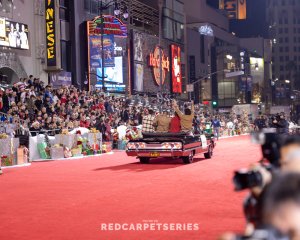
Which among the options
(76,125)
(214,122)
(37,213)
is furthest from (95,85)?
(37,213)

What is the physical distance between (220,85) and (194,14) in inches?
776

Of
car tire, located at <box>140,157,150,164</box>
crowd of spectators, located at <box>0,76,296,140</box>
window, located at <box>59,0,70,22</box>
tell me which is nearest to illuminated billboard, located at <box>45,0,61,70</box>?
crowd of spectators, located at <box>0,76,296,140</box>

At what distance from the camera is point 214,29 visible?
367 feet

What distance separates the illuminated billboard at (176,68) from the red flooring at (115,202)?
54157 mm

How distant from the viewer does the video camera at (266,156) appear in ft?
9.62

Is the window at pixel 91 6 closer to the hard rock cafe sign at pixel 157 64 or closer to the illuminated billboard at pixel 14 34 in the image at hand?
the illuminated billboard at pixel 14 34

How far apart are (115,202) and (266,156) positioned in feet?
27.0

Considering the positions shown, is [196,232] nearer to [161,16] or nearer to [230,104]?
[161,16]

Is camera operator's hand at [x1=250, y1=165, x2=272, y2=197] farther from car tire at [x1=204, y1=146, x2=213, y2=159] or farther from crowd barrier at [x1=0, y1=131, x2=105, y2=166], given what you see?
car tire at [x1=204, y1=146, x2=213, y2=159]

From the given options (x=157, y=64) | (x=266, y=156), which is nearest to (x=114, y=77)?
(x=157, y=64)

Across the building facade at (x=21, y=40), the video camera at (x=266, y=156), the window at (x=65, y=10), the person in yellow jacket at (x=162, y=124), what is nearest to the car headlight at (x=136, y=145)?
the person in yellow jacket at (x=162, y=124)

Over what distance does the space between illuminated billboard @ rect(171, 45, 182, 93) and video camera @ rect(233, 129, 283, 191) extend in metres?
69.2

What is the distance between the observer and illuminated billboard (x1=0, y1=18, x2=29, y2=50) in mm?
34750

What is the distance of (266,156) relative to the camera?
→ 3230 millimetres
